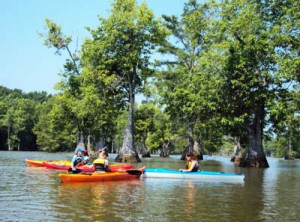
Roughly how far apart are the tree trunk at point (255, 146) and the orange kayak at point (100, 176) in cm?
1788

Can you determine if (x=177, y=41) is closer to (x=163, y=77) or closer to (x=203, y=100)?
(x=163, y=77)

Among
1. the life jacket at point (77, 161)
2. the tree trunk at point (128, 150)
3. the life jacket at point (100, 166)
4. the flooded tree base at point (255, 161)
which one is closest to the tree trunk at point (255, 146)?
the flooded tree base at point (255, 161)

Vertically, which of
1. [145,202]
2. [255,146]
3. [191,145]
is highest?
[191,145]

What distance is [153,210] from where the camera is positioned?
41.6ft

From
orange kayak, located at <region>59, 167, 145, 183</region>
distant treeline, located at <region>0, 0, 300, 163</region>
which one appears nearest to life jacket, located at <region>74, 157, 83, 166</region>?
orange kayak, located at <region>59, 167, 145, 183</region>

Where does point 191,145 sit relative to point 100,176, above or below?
above

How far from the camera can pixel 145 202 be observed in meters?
14.2

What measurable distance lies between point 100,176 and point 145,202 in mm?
6552

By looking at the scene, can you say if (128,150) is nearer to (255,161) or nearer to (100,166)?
(255,161)

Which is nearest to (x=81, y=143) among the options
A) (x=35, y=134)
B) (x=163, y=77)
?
(x=163, y=77)

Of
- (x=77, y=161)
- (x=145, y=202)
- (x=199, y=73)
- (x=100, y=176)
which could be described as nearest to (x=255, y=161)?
(x=199, y=73)

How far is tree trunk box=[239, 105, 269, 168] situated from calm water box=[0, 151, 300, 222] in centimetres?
1710

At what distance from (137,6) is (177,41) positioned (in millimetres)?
14166

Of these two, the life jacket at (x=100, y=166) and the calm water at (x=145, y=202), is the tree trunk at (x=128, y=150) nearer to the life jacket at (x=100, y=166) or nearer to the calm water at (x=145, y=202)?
the life jacket at (x=100, y=166)
